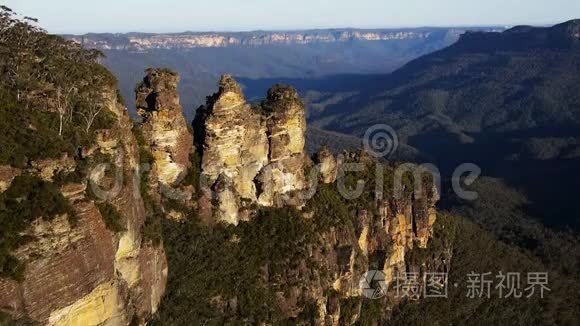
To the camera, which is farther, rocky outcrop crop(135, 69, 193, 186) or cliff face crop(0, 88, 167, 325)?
rocky outcrop crop(135, 69, 193, 186)

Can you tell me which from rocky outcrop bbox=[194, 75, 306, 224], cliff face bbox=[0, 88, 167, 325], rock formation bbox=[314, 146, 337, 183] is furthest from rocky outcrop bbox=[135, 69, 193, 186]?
rock formation bbox=[314, 146, 337, 183]

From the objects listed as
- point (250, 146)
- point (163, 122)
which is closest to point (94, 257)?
point (163, 122)

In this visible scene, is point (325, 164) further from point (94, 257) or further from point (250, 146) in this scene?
point (94, 257)

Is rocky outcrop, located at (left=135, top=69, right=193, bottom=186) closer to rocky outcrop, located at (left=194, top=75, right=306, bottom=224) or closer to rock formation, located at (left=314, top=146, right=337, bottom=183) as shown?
rocky outcrop, located at (left=194, top=75, right=306, bottom=224)

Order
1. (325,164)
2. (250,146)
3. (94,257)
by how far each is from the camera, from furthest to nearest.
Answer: (325,164) < (250,146) < (94,257)

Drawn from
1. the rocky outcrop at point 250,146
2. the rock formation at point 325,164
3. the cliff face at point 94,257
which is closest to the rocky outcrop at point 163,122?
the rocky outcrop at point 250,146

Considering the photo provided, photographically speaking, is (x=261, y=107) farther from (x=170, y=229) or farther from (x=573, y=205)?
(x=573, y=205)

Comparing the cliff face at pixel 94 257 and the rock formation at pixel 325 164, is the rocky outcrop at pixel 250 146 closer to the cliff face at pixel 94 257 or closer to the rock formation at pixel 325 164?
the rock formation at pixel 325 164
